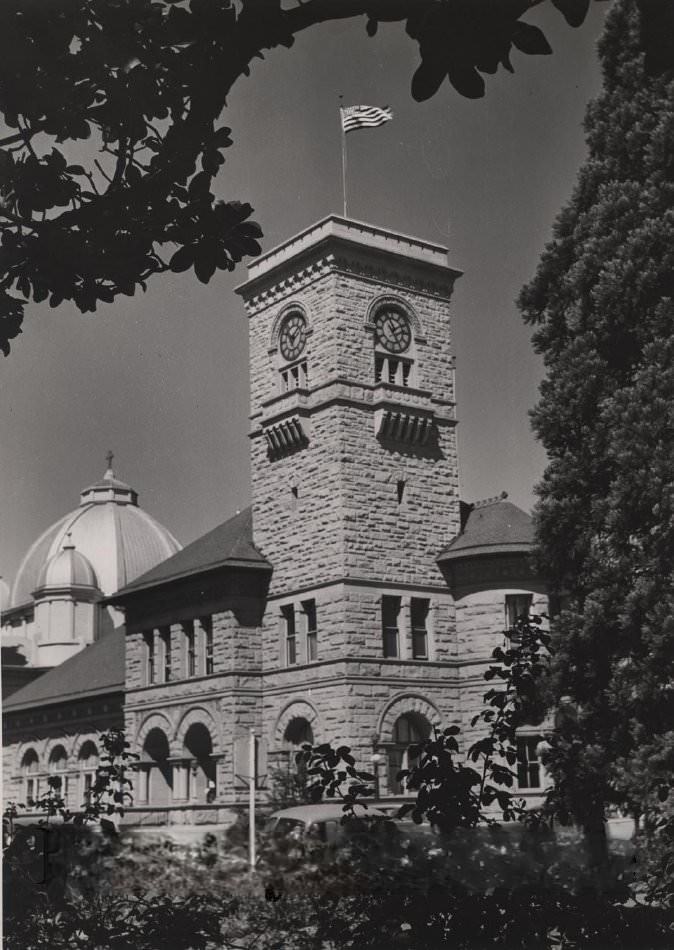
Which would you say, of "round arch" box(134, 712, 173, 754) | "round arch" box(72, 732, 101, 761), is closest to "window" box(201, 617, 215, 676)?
"round arch" box(134, 712, 173, 754)

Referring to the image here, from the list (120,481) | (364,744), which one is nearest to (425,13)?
(120,481)

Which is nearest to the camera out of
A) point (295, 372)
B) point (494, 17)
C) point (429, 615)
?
point (494, 17)

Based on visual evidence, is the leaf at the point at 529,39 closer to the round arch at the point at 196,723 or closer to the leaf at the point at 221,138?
the leaf at the point at 221,138

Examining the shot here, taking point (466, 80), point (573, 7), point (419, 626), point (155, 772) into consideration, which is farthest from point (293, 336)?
point (573, 7)

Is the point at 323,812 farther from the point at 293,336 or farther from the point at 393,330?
the point at 393,330

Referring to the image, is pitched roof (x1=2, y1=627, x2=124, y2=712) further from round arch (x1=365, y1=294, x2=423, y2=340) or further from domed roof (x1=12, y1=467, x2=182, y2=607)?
round arch (x1=365, y1=294, x2=423, y2=340)

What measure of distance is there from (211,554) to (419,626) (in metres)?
2.38

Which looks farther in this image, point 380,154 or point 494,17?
point 380,154

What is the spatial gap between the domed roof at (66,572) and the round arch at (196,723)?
4.36 ft

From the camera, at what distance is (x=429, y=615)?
31.1 ft

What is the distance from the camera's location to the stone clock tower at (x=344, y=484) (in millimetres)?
7765

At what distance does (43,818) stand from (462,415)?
3614 mm

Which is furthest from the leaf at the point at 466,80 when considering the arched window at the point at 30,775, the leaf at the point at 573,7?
the arched window at the point at 30,775

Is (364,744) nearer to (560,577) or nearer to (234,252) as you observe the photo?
(560,577)
